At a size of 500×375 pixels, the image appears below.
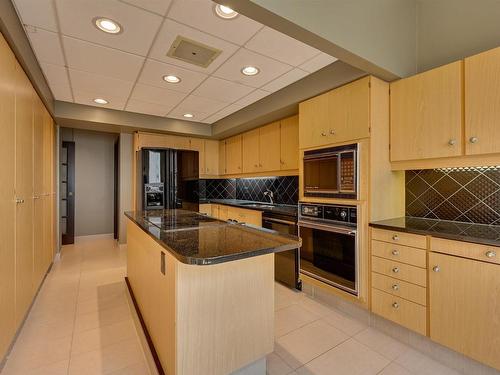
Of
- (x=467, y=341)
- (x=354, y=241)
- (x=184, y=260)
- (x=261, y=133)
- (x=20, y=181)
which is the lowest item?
(x=467, y=341)

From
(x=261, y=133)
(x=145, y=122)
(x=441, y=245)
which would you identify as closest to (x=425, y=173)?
(x=441, y=245)

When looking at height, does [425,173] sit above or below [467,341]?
above

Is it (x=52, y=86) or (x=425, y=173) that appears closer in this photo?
(x=425, y=173)

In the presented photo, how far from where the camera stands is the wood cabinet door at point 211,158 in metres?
4.83

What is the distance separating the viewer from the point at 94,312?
230cm

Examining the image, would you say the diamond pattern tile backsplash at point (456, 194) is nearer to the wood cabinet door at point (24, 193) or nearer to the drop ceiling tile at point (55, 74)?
the wood cabinet door at point (24, 193)

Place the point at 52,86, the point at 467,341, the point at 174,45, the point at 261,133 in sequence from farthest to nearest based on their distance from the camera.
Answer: the point at 261,133 → the point at 52,86 → the point at 174,45 → the point at 467,341

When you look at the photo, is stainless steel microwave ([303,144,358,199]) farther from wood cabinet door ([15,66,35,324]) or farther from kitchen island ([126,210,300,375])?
wood cabinet door ([15,66,35,324])

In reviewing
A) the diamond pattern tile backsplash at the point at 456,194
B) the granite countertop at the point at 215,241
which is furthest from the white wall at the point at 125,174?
the diamond pattern tile backsplash at the point at 456,194

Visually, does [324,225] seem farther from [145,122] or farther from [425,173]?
[145,122]

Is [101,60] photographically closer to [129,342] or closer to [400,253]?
[129,342]

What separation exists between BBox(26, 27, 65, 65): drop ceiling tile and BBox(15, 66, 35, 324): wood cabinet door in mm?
243

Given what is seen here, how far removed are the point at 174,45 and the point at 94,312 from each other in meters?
2.50

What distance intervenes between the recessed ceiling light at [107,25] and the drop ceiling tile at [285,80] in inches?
59.3
